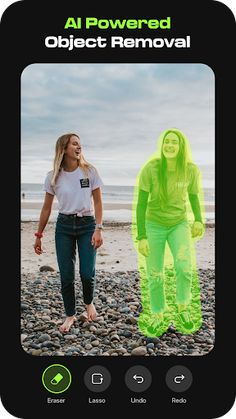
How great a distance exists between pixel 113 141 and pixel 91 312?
65 cm

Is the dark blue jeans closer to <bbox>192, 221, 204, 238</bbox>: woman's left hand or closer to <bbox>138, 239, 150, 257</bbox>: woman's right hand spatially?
<bbox>138, 239, 150, 257</bbox>: woman's right hand

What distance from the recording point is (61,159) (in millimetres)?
2408

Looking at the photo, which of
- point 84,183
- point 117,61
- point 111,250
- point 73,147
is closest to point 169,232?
point 111,250

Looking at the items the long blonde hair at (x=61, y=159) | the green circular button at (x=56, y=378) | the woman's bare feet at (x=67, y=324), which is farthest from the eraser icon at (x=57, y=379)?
the long blonde hair at (x=61, y=159)

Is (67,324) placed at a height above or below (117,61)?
below

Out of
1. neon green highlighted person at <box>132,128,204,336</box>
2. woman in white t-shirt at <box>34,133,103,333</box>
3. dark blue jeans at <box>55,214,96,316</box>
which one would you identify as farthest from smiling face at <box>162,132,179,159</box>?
dark blue jeans at <box>55,214,96,316</box>

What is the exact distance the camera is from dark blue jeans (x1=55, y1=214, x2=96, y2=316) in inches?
97.7

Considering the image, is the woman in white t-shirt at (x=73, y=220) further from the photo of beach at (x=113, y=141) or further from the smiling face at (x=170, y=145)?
the smiling face at (x=170, y=145)

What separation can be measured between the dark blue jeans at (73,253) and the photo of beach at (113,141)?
0.08 meters

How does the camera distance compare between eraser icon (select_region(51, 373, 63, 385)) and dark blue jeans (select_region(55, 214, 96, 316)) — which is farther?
dark blue jeans (select_region(55, 214, 96, 316))

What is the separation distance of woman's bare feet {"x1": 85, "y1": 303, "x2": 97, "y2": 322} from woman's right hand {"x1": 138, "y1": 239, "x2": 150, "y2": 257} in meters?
0.28

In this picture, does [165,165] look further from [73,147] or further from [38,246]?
[38,246]

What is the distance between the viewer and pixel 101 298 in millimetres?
2539

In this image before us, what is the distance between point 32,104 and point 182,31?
587mm
